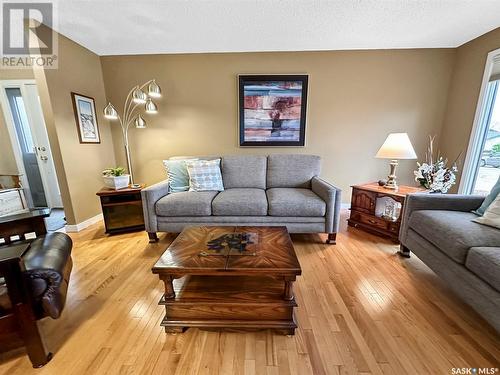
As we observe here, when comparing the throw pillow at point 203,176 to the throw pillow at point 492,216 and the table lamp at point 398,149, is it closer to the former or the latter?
the table lamp at point 398,149

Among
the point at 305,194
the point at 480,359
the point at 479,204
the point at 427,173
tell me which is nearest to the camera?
the point at 480,359

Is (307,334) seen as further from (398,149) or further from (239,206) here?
(398,149)

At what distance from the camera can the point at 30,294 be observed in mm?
1030

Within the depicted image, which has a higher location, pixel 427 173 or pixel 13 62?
pixel 13 62

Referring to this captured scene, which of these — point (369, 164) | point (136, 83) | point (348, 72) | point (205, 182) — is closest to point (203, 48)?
point (136, 83)

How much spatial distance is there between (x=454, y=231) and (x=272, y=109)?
2.39 m

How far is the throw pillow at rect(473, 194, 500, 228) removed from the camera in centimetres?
149

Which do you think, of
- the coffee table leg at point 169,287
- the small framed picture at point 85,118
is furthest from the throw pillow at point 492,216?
the small framed picture at point 85,118

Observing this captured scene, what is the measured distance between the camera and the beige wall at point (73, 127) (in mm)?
2326

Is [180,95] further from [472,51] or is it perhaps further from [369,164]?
[472,51]

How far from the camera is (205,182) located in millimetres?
2600

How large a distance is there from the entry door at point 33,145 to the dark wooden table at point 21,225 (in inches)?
96.5

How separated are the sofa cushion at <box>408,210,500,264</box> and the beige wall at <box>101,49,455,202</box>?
1.55m

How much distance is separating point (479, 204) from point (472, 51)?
2.12 meters
